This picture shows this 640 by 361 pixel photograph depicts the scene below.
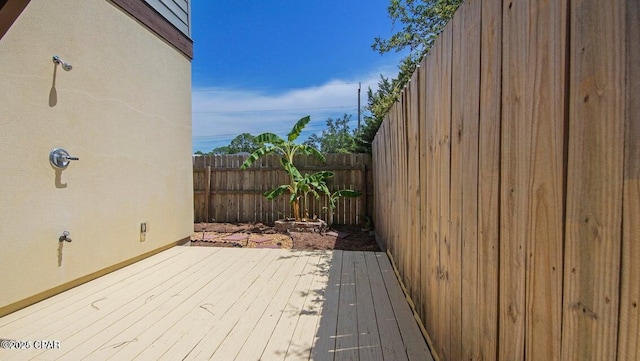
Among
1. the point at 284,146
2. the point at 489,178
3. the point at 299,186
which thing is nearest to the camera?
the point at 489,178

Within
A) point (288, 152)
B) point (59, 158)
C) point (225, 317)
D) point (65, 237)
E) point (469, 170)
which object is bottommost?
point (225, 317)

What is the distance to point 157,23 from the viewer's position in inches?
162

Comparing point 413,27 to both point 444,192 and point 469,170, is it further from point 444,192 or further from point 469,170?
point 469,170

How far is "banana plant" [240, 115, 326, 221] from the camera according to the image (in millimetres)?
6543

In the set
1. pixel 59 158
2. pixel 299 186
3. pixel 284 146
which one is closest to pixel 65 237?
pixel 59 158

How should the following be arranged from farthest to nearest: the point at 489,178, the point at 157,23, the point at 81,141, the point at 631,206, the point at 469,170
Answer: the point at 157,23 → the point at 81,141 → the point at 469,170 → the point at 489,178 → the point at 631,206

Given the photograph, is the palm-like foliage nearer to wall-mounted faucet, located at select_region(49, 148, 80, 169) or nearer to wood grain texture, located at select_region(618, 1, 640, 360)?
wall-mounted faucet, located at select_region(49, 148, 80, 169)

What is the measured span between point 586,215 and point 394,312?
77.1 inches

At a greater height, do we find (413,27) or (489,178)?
(413,27)

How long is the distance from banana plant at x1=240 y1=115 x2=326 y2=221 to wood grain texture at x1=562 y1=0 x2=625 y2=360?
5784 mm

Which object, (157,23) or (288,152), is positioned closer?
(157,23)

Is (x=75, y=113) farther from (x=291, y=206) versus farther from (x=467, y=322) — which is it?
(x=291, y=206)

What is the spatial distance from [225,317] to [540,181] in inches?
87.6

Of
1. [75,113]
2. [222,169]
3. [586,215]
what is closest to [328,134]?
[222,169]
